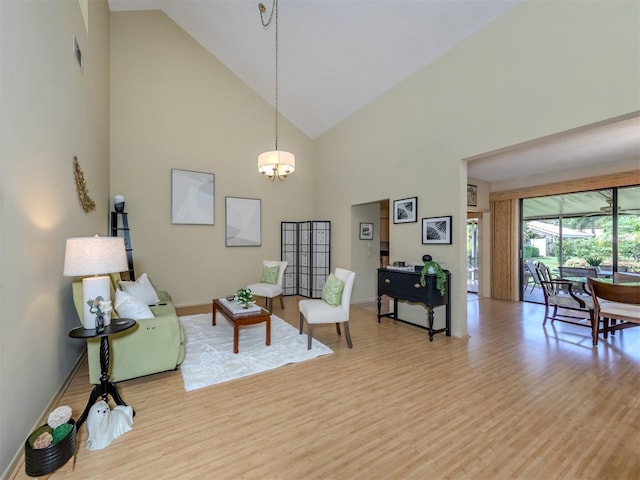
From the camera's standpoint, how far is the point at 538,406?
7.52ft

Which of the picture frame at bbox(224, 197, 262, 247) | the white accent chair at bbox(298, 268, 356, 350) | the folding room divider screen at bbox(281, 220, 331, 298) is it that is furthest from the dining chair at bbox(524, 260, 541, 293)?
the picture frame at bbox(224, 197, 262, 247)

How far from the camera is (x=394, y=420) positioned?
83.1 inches

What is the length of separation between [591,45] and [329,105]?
13.9 feet

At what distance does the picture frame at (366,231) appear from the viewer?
6.30 m

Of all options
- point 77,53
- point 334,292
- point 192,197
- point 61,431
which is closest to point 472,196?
point 334,292

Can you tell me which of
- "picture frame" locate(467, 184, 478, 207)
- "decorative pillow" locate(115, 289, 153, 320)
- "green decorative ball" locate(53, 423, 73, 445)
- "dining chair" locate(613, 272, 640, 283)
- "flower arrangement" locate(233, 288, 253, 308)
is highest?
"picture frame" locate(467, 184, 478, 207)

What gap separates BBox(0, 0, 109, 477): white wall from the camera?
1626mm

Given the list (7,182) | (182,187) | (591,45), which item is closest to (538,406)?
(591,45)

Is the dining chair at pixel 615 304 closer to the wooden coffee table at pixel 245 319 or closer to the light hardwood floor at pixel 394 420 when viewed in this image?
the light hardwood floor at pixel 394 420

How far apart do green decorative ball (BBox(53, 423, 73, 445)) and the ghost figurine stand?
23 centimetres

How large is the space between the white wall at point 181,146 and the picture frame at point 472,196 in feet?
15.2

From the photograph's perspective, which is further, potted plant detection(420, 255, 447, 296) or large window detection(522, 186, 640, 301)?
large window detection(522, 186, 640, 301)

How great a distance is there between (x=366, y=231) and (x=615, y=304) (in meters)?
4.09

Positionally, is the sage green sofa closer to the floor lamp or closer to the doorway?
the floor lamp
